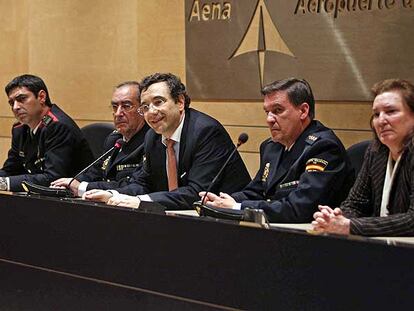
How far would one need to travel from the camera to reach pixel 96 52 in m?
6.38

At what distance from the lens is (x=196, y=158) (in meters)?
4.38

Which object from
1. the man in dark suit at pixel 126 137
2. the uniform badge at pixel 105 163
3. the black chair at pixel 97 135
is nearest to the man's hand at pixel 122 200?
the man in dark suit at pixel 126 137

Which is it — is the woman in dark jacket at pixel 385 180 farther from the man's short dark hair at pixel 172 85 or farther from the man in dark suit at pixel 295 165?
the man's short dark hair at pixel 172 85

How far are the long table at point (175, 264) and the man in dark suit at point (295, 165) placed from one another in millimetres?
779

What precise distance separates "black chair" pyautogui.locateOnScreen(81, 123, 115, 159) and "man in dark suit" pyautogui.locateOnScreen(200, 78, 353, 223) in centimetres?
Result: 145

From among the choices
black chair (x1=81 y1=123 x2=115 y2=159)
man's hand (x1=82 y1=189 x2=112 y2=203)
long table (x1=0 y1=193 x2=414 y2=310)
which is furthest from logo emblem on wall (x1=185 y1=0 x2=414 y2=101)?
long table (x1=0 y1=193 x2=414 y2=310)

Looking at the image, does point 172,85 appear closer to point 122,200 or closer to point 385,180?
point 122,200

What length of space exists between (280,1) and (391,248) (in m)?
3.02

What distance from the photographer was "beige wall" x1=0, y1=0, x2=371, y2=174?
5.48m

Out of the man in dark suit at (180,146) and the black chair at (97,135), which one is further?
the black chair at (97,135)

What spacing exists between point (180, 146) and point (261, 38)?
3.58 feet

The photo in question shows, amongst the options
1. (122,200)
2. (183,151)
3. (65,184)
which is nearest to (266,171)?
(183,151)

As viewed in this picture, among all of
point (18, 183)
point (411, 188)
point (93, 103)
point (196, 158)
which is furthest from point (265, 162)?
point (93, 103)

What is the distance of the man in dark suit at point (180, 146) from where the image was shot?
436cm
